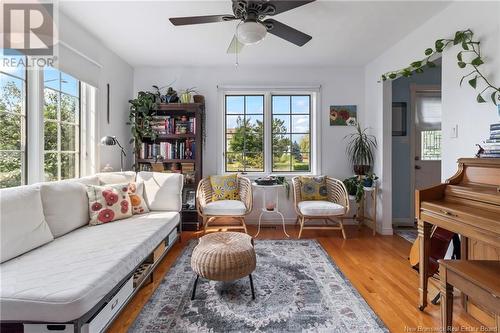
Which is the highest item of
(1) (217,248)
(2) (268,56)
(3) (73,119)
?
(2) (268,56)

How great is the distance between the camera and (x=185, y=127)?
3.83 meters

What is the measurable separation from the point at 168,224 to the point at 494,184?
2.65 meters

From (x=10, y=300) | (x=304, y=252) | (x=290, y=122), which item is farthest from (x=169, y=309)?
(x=290, y=122)

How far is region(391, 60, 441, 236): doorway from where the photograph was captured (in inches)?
157

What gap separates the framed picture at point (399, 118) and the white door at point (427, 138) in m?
0.21

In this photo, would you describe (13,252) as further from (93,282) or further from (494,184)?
(494,184)

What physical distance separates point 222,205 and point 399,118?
3014mm

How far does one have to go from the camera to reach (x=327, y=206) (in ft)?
11.0

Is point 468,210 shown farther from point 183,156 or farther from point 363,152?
point 183,156

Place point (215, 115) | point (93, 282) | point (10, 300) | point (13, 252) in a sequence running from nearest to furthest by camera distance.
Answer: point (10, 300), point (93, 282), point (13, 252), point (215, 115)

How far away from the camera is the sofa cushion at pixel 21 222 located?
1586 mm

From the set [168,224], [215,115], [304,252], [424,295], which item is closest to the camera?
[424,295]

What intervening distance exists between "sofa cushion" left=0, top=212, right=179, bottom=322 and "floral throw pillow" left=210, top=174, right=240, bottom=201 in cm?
151

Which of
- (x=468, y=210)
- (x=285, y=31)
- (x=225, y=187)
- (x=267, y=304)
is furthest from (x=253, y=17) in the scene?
(x=225, y=187)
